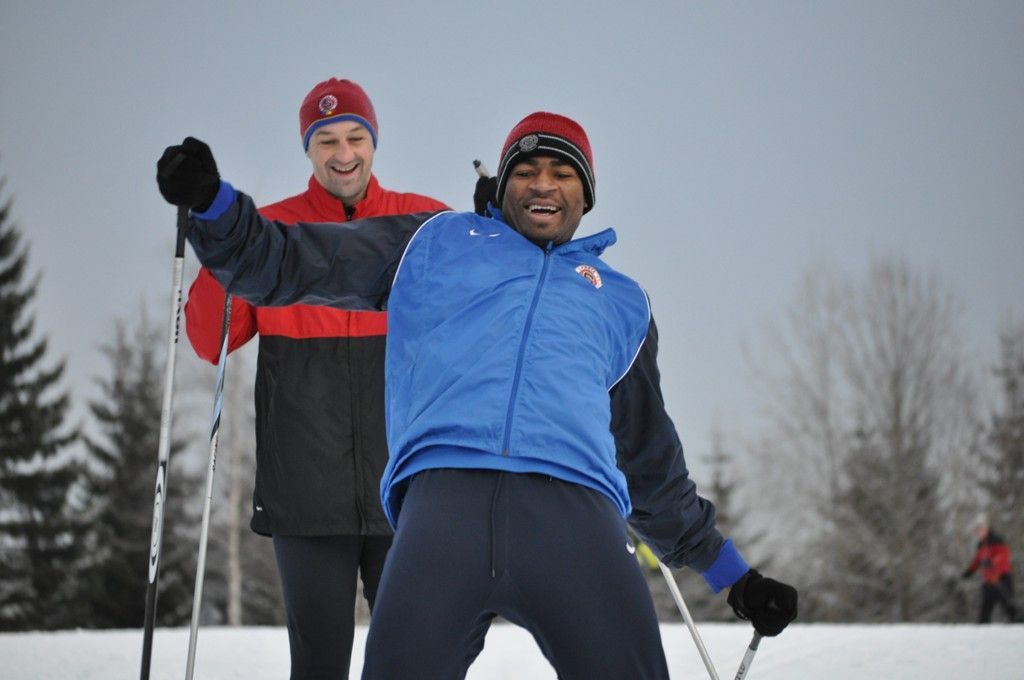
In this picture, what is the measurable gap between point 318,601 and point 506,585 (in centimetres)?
106

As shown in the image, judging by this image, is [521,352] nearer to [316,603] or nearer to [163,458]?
[163,458]

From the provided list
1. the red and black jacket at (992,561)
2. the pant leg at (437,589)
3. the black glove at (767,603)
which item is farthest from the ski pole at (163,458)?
the red and black jacket at (992,561)

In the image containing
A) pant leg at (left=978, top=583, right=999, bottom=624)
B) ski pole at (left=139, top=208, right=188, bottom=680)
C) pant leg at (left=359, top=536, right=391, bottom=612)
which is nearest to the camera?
ski pole at (left=139, top=208, right=188, bottom=680)

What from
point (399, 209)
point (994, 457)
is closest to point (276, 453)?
point (399, 209)

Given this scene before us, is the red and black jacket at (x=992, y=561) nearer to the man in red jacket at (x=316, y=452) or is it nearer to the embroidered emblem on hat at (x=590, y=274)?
the man in red jacket at (x=316, y=452)

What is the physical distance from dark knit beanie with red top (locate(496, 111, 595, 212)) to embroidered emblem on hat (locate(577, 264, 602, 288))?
0.21m

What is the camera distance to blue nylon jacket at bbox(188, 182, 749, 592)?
208 centimetres

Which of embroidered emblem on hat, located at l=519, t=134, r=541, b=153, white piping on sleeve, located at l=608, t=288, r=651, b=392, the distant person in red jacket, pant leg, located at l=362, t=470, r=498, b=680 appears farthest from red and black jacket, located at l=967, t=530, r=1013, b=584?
pant leg, located at l=362, t=470, r=498, b=680

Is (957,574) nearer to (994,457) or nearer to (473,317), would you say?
(994,457)

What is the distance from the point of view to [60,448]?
22.3 m

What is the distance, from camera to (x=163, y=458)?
255 centimetres

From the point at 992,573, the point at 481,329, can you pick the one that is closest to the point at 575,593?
the point at 481,329

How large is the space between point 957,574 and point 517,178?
78.1 feet

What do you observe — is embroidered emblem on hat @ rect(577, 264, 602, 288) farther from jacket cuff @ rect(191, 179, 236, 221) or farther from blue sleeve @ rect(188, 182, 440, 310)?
jacket cuff @ rect(191, 179, 236, 221)
